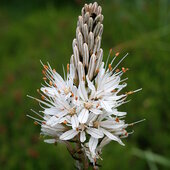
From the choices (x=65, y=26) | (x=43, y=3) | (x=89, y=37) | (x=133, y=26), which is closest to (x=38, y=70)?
(x=65, y=26)

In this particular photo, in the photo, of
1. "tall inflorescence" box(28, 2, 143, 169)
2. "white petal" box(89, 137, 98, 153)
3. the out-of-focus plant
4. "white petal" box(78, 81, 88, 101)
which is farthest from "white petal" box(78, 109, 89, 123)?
the out-of-focus plant

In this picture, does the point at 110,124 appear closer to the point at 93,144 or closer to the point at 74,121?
the point at 93,144

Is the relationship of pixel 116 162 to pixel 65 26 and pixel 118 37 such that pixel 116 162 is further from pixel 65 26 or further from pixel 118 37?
pixel 65 26

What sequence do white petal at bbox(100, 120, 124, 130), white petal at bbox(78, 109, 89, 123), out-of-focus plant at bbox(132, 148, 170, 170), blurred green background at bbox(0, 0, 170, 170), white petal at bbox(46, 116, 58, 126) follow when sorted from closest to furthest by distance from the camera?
white petal at bbox(78, 109, 89, 123) < white petal at bbox(46, 116, 58, 126) < white petal at bbox(100, 120, 124, 130) < out-of-focus plant at bbox(132, 148, 170, 170) < blurred green background at bbox(0, 0, 170, 170)

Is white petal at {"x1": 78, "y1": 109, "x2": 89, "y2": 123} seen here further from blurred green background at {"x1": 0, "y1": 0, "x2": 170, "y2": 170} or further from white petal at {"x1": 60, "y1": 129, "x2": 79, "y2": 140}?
blurred green background at {"x1": 0, "y1": 0, "x2": 170, "y2": 170}

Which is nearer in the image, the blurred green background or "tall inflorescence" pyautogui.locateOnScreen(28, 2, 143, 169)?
"tall inflorescence" pyautogui.locateOnScreen(28, 2, 143, 169)

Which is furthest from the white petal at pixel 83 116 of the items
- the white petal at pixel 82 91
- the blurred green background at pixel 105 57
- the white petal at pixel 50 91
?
the blurred green background at pixel 105 57

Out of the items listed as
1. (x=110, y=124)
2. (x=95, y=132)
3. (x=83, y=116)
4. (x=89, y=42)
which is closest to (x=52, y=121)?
(x=83, y=116)
